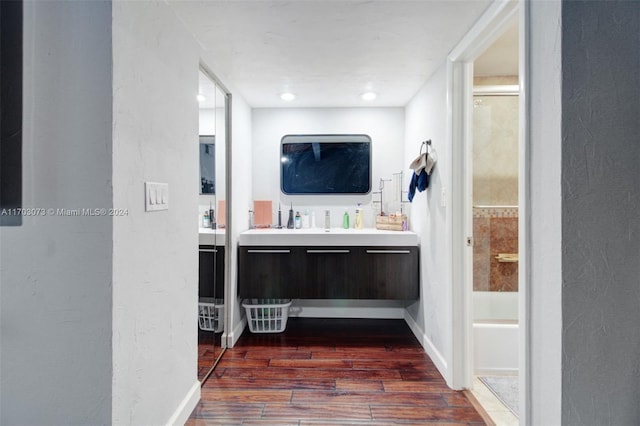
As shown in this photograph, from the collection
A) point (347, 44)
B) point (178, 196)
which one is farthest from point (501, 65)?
point (178, 196)

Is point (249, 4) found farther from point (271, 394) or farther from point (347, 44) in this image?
point (271, 394)

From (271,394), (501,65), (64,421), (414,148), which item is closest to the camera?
(64,421)

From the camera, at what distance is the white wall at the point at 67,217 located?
1.29 m

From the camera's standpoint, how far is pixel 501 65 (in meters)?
2.77

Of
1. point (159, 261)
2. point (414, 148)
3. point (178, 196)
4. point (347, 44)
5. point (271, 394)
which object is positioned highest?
point (347, 44)

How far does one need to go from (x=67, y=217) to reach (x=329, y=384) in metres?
1.76

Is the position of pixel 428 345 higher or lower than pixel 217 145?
lower

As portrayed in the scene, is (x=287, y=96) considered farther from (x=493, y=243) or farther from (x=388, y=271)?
(x=493, y=243)

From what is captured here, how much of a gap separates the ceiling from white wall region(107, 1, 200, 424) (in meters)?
0.25

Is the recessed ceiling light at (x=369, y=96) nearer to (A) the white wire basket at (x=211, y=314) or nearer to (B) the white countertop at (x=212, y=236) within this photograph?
(B) the white countertop at (x=212, y=236)

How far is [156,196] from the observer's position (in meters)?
1.60

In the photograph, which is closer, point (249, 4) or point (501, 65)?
point (249, 4)

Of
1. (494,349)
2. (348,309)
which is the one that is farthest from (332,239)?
(494,349)

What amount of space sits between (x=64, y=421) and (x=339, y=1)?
2.04m
